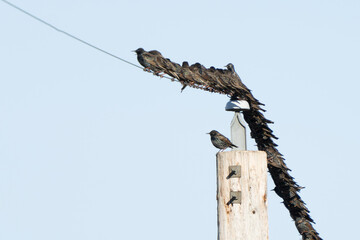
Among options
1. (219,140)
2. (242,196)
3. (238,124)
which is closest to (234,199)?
(242,196)

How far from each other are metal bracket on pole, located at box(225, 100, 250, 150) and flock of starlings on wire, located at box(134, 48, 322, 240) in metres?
0.12

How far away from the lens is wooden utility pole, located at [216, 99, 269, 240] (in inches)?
336

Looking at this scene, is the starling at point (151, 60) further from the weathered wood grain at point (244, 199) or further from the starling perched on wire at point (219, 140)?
the weathered wood grain at point (244, 199)

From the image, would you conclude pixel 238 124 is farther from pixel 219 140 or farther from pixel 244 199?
pixel 244 199

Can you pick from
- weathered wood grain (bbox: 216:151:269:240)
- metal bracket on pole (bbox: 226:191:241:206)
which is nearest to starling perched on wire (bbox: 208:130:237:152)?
weathered wood grain (bbox: 216:151:269:240)

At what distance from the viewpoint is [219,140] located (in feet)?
34.8

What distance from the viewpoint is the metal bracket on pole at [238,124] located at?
31.6 ft

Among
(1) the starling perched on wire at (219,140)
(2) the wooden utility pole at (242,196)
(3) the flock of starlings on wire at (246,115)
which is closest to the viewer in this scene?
(2) the wooden utility pole at (242,196)

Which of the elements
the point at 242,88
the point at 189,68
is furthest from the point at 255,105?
the point at 189,68

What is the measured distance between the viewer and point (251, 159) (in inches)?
346

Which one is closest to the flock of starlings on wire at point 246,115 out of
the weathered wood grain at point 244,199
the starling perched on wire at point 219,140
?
the starling perched on wire at point 219,140

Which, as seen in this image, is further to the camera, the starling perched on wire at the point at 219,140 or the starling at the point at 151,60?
the starling perched on wire at the point at 219,140

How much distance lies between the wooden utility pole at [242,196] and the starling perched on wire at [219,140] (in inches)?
42.2

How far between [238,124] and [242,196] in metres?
1.41
